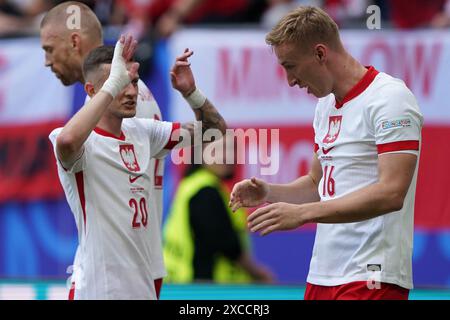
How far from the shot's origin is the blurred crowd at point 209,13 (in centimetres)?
982

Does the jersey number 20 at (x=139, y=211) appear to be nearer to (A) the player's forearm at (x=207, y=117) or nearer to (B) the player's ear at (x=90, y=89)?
(B) the player's ear at (x=90, y=89)

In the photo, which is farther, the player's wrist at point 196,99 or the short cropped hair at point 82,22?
the short cropped hair at point 82,22

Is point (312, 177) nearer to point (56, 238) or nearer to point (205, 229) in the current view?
point (205, 229)

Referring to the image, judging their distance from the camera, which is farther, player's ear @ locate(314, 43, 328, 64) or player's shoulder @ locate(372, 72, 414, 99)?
player's ear @ locate(314, 43, 328, 64)

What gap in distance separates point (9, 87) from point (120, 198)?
4.75 meters

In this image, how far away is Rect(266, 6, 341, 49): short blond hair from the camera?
5020 millimetres

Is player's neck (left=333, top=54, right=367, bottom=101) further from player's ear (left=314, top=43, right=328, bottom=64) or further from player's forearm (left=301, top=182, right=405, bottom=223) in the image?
player's forearm (left=301, top=182, right=405, bottom=223)

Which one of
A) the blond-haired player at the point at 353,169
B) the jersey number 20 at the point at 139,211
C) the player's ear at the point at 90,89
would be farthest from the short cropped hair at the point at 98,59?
the blond-haired player at the point at 353,169

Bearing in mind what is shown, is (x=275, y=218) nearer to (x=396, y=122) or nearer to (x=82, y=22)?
(x=396, y=122)

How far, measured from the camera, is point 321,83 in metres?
5.11

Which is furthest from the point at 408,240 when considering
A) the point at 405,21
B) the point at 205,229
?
the point at 405,21

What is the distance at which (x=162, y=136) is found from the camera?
19.0ft

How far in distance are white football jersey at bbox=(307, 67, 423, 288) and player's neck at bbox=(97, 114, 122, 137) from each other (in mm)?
1074

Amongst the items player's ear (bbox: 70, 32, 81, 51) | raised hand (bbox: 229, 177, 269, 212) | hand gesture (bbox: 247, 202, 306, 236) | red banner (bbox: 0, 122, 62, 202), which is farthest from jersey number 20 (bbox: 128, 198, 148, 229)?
red banner (bbox: 0, 122, 62, 202)
